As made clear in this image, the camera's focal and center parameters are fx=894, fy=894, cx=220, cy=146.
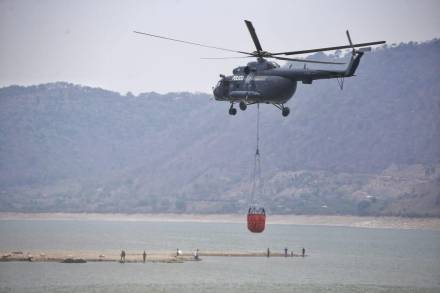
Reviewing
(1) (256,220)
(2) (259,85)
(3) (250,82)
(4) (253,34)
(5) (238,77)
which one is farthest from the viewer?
(1) (256,220)

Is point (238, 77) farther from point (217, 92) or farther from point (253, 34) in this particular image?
point (253, 34)

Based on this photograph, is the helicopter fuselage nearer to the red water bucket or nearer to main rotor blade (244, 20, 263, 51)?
main rotor blade (244, 20, 263, 51)

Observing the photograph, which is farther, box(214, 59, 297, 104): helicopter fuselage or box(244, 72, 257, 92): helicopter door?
box(244, 72, 257, 92): helicopter door

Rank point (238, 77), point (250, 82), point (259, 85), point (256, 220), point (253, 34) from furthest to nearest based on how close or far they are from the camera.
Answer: point (256, 220), point (238, 77), point (250, 82), point (259, 85), point (253, 34)

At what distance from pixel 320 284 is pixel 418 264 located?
45.2 meters

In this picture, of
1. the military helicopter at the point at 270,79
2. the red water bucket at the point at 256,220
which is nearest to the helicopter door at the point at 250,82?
the military helicopter at the point at 270,79

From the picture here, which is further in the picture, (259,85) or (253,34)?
(259,85)

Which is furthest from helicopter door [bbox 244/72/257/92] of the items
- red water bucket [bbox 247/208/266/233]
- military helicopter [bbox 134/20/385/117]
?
red water bucket [bbox 247/208/266/233]

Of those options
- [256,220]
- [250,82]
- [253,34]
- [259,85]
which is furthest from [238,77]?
[256,220]

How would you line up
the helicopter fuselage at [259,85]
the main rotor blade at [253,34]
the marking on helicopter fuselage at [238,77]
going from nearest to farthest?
the main rotor blade at [253,34], the helicopter fuselage at [259,85], the marking on helicopter fuselage at [238,77]

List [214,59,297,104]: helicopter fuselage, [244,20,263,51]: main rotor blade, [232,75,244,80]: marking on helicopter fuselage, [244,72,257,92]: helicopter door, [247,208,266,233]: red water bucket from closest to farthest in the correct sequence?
[244,20,263,51]: main rotor blade, [214,59,297,104]: helicopter fuselage, [244,72,257,92]: helicopter door, [232,75,244,80]: marking on helicopter fuselage, [247,208,266,233]: red water bucket

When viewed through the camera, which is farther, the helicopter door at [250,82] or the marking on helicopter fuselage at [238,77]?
the marking on helicopter fuselage at [238,77]

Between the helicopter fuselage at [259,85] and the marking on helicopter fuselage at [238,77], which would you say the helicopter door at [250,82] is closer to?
the helicopter fuselage at [259,85]

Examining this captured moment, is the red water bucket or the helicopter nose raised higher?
the helicopter nose
